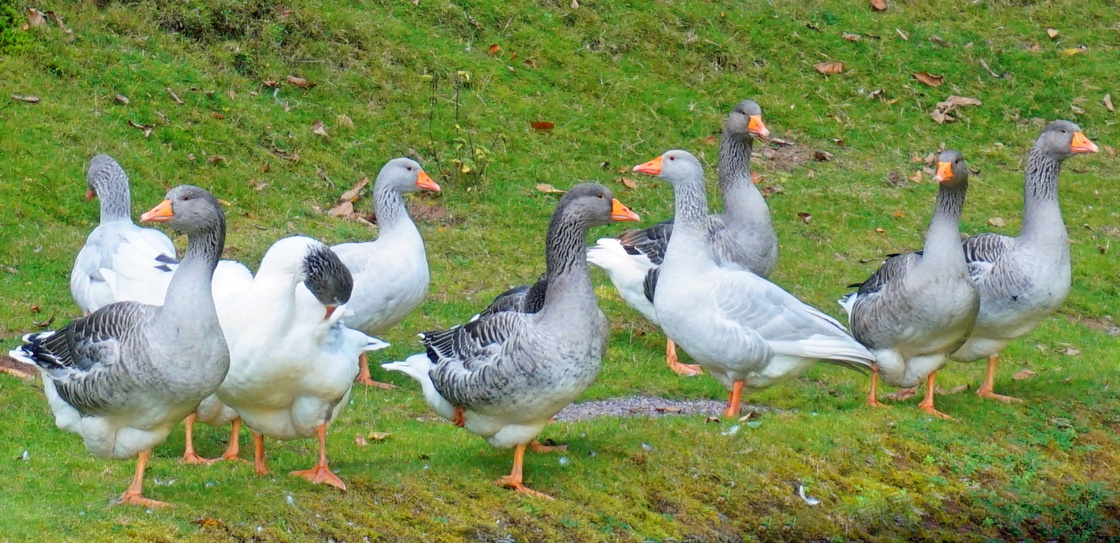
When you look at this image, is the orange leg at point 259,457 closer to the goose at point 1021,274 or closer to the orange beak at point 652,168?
the orange beak at point 652,168

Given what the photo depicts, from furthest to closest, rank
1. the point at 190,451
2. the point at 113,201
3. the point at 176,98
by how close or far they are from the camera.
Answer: the point at 176,98
the point at 113,201
the point at 190,451

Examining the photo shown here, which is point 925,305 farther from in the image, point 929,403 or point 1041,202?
point 1041,202

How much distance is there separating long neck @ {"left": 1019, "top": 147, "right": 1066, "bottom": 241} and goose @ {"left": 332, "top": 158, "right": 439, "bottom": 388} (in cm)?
512

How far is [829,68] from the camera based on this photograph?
19703 millimetres

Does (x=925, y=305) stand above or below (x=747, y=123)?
below

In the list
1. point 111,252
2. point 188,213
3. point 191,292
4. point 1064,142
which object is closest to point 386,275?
point 111,252

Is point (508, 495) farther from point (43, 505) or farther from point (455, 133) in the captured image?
point (455, 133)

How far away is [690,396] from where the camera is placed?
36.1 feet

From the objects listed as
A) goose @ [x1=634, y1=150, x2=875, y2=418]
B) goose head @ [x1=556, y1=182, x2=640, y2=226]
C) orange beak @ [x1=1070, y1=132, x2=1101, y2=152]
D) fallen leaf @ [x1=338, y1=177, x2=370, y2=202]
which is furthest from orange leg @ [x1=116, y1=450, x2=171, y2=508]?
fallen leaf @ [x1=338, y1=177, x2=370, y2=202]

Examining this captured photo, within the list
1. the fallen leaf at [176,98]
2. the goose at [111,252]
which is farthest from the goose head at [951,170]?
the fallen leaf at [176,98]

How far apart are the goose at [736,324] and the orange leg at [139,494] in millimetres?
3947

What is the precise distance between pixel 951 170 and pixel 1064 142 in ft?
5.40

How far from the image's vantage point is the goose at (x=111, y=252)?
9.47 metres

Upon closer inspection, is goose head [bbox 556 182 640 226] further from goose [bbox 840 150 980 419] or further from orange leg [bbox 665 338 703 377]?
orange leg [bbox 665 338 703 377]
